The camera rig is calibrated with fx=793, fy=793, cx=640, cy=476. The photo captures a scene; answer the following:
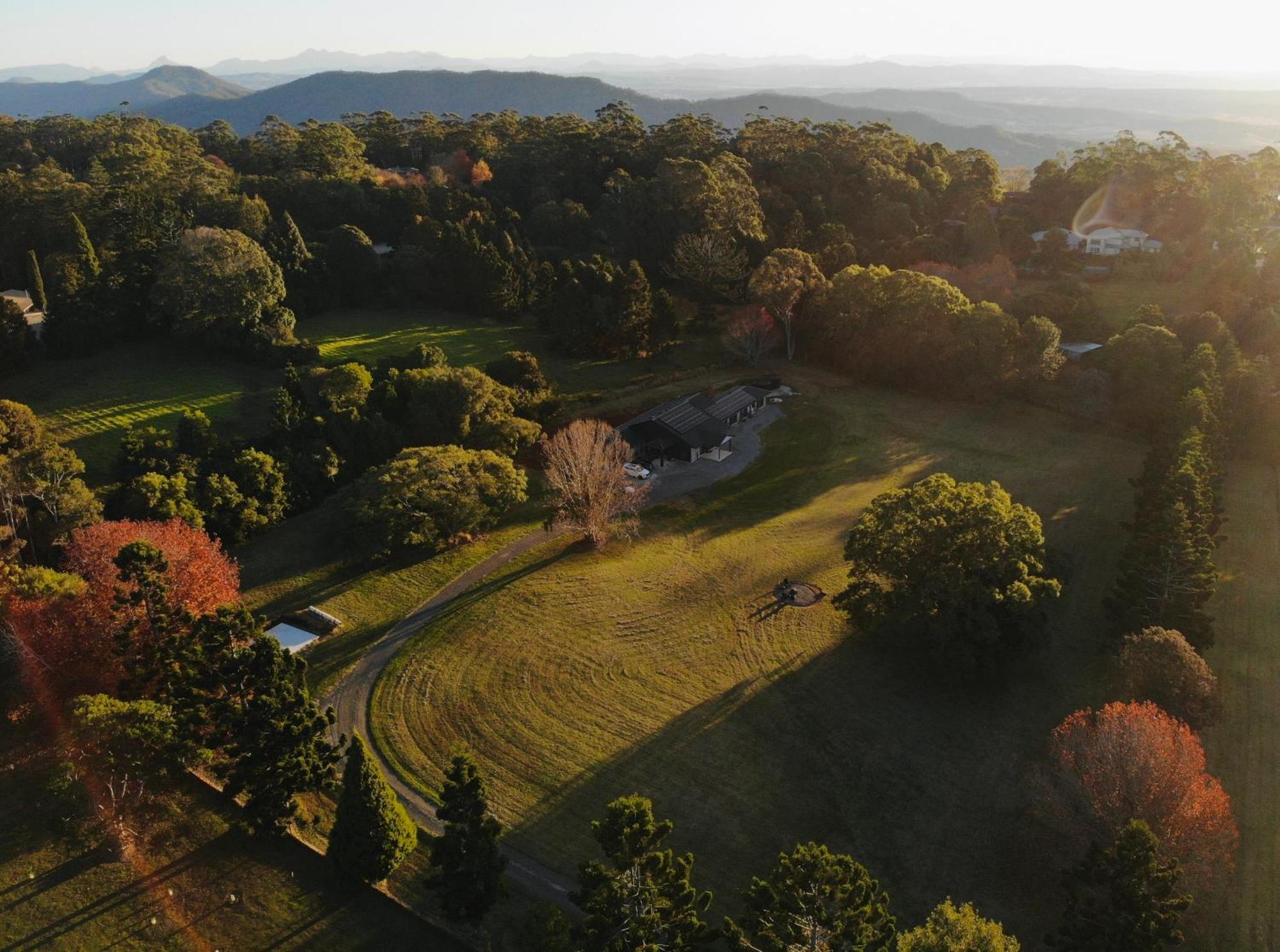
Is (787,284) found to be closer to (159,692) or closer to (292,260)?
(292,260)

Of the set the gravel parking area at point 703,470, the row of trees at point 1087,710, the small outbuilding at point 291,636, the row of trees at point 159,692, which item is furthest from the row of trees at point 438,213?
the row of trees at point 1087,710

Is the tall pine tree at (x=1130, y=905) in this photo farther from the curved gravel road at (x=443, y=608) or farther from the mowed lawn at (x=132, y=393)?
the mowed lawn at (x=132, y=393)

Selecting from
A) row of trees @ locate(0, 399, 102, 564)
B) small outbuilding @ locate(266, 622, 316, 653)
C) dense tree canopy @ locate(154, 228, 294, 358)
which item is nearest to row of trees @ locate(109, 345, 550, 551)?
row of trees @ locate(0, 399, 102, 564)

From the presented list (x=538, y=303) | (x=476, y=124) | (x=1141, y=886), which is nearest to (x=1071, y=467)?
(x=1141, y=886)

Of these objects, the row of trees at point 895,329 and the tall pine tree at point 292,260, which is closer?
the row of trees at point 895,329

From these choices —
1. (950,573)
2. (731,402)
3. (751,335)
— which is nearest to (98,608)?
(950,573)

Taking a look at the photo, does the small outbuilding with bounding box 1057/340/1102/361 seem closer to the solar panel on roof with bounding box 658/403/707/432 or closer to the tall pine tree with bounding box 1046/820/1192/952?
the solar panel on roof with bounding box 658/403/707/432
